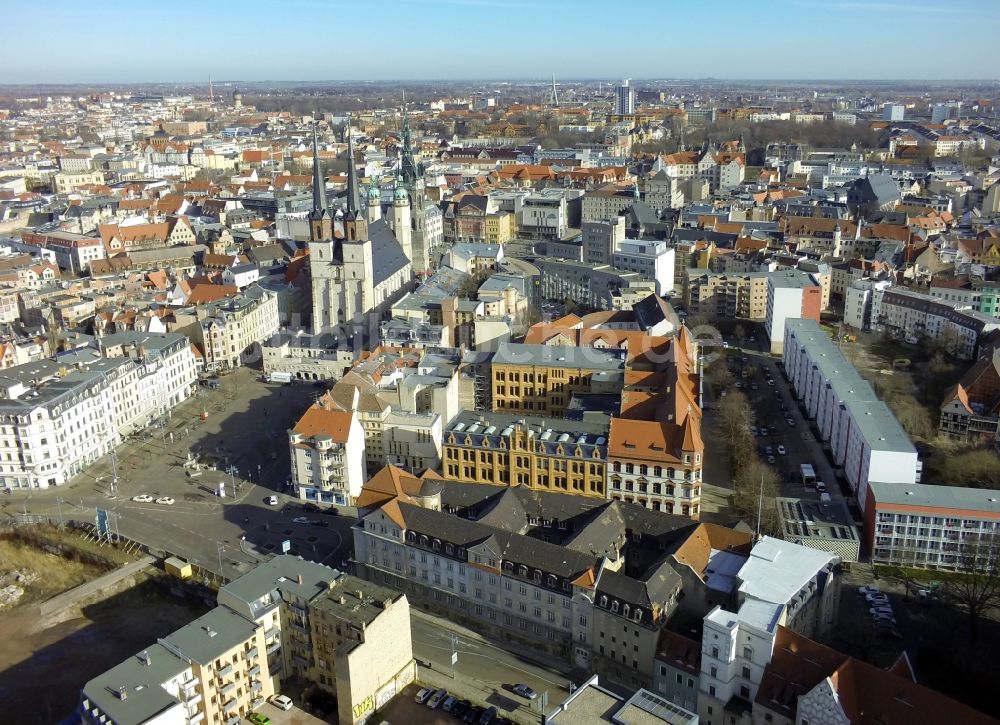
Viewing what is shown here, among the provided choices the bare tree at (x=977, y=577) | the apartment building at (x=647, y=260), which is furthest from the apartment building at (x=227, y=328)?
the bare tree at (x=977, y=577)

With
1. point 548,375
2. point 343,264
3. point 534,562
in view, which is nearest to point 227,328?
point 343,264

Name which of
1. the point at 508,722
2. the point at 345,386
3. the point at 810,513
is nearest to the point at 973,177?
the point at 810,513

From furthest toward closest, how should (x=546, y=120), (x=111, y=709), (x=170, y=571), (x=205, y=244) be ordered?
1. (x=546, y=120)
2. (x=205, y=244)
3. (x=170, y=571)
4. (x=111, y=709)

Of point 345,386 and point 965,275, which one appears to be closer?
point 345,386

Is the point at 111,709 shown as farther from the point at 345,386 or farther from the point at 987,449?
the point at 987,449

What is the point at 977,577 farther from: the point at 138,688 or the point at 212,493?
the point at 212,493

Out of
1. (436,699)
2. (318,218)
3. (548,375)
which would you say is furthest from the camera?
(318,218)
